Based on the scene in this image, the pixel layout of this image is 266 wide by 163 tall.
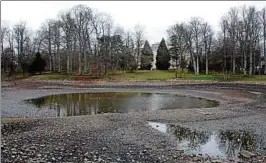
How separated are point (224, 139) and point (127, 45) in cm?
7044

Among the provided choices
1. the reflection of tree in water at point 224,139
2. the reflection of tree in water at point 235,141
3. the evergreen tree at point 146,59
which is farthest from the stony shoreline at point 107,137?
the evergreen tree at point 146,59

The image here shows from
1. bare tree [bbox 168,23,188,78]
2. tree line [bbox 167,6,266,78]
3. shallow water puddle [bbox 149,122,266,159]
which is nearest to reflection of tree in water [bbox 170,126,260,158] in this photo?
shallow water puddle [bbox 149,122,266,159]

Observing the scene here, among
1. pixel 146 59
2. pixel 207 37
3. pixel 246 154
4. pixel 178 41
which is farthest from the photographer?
pixel 146 59

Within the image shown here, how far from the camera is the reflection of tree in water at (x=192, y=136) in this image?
14680 millimetres

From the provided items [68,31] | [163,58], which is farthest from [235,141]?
[163,58]

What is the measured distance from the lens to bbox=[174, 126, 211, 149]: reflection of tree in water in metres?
14.7

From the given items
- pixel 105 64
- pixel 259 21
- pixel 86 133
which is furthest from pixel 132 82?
pixel 86 133

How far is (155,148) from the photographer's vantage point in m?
13.5

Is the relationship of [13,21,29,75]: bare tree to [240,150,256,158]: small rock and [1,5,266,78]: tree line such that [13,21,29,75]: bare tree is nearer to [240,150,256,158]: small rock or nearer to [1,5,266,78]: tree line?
[1,5,266,78]: tree line

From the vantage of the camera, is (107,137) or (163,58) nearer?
(107,137)

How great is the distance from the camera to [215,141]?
49.8 feet

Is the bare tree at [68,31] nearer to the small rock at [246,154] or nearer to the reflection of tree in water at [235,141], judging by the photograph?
the reflection of tree in water at [235,141]

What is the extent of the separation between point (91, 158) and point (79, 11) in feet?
221

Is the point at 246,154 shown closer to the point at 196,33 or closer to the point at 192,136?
the point at 192,136
